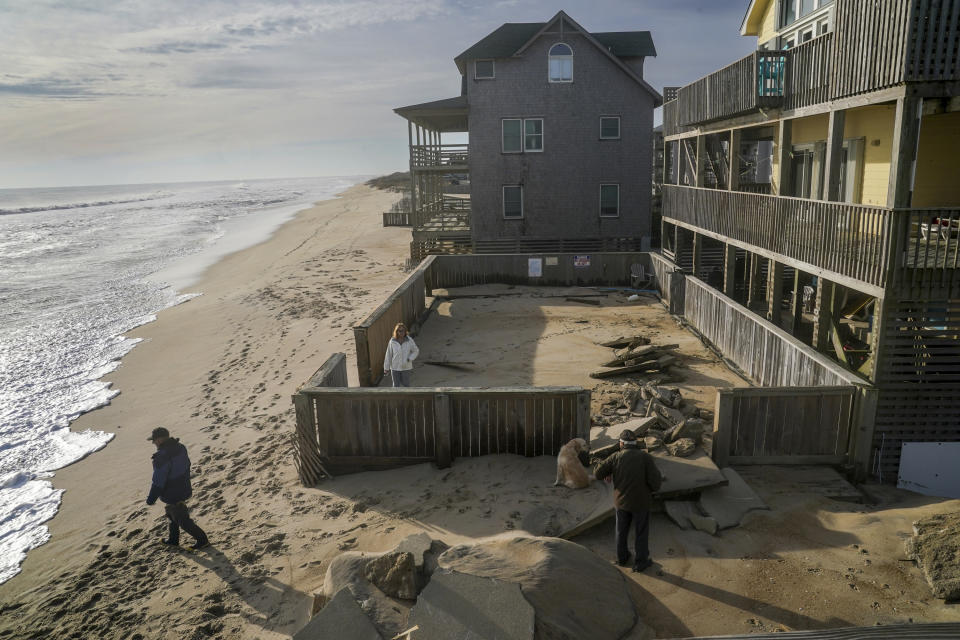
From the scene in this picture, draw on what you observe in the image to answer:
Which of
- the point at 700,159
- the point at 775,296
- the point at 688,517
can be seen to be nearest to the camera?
the point at 688,517

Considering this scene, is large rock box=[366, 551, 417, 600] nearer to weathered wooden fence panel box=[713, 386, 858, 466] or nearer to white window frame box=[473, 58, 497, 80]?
weathered wooden fence panel box=[713, 386, 858, 466]

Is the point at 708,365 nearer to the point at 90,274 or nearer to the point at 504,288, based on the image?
the point at 504,288

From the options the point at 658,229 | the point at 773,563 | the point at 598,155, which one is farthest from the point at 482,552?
the point at 658,229

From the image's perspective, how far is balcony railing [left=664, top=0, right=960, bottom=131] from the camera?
9.59 metres

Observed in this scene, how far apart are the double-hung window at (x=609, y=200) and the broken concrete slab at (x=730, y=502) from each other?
2358 cm

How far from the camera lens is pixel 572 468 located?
858 cm

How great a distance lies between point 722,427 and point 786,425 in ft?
3.08

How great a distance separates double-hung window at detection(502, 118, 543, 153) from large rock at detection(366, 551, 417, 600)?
26123 millimetres

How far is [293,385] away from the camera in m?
15.3

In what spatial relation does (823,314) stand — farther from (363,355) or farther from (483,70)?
(483,70)

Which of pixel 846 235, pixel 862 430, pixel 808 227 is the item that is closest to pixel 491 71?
pixel 808 227

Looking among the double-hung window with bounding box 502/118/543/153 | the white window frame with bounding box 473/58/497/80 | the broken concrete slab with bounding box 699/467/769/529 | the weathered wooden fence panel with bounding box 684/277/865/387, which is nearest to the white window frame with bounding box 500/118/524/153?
the double-hung window with bounding box 502/118/543/153

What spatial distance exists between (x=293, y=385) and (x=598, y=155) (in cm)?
2010

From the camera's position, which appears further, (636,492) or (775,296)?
(775,296)
